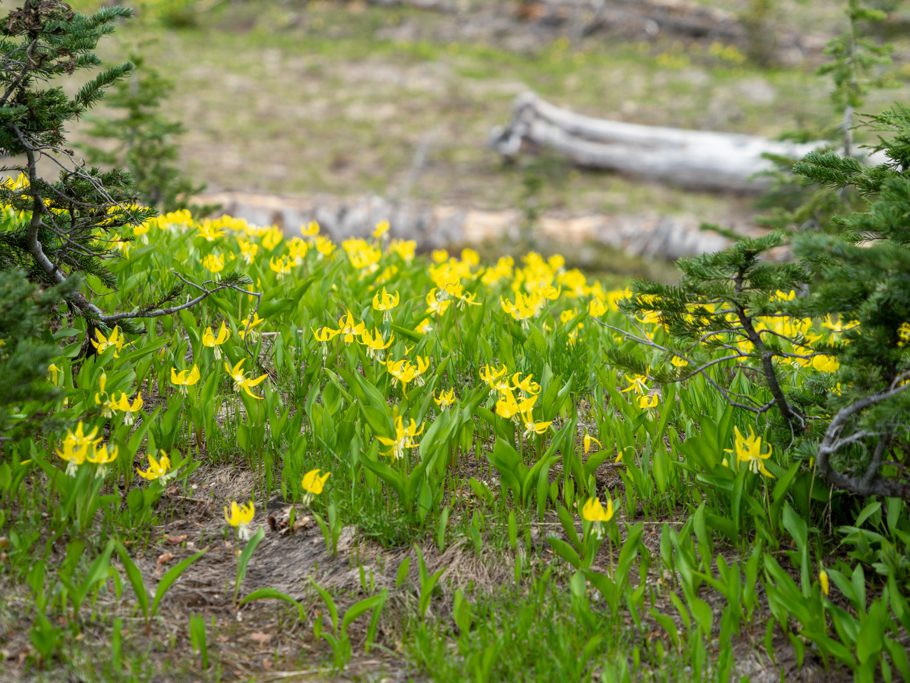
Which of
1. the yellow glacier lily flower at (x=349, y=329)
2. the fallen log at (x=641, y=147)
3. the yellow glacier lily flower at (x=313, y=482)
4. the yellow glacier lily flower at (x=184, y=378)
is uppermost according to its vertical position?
the yellow glacier lily flower at (x=184, y=378)

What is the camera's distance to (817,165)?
2723mm

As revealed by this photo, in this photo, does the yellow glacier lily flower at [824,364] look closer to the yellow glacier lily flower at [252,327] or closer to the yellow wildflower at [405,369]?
the yellow wildflower at [405,369]

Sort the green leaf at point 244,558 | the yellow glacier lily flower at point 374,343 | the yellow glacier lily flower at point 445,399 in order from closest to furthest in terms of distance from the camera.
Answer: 1. the green leaf at point 244,558
2. the yellow glacier lily flower at point 445,399
3. the yellow glacier lily flower at point 374,343

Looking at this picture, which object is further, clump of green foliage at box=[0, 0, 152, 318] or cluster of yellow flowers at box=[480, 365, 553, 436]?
cluster of yellow flowers at box=[480, 365, 553, 436]

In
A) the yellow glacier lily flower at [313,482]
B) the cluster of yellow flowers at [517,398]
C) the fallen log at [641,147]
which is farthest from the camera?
the fallen log at [641,147]

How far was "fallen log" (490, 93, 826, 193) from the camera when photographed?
41.7 ft

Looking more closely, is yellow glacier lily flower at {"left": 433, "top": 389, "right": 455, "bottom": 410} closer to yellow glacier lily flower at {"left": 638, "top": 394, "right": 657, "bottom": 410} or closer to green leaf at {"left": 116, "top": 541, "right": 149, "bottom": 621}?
yellow glacier lily flower at {"left": 638, "top": 394, "right": 657, "bottom": 410}

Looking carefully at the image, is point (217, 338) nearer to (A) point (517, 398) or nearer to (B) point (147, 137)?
(A) point (517, 398)

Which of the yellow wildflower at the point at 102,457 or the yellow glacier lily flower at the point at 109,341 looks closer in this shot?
the yellow wildflower at the point at 102,457

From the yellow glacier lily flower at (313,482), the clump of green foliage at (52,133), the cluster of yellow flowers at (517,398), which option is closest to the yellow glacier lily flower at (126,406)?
the clump of green foliage at (52,133)

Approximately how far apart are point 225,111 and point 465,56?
20.5 ft

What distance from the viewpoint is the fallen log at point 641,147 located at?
1270 centimetres

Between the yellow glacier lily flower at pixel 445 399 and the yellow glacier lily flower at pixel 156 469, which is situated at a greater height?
the yellow glacier lily flower at pixel 156 469

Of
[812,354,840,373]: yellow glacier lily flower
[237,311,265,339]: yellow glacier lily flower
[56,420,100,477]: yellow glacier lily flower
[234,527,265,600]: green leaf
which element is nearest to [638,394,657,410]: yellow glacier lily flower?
[812,354,840,373]: yellow glacier lily flower
